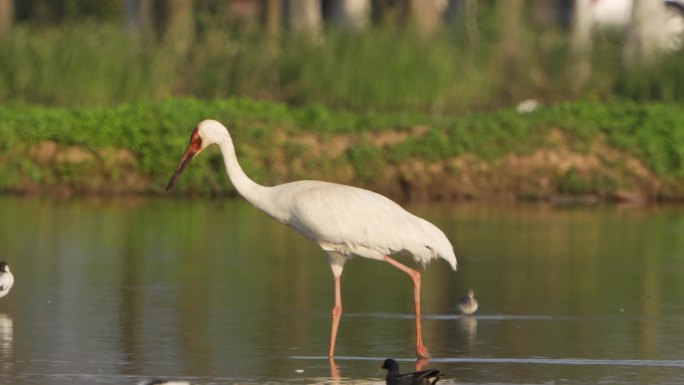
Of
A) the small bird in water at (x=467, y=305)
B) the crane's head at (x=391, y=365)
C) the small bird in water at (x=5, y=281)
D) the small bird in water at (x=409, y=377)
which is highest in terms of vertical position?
the small bird in water at (x=5, y=281)

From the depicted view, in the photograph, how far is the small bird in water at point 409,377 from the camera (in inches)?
391

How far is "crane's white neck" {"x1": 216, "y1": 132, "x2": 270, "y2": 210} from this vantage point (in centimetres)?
1214

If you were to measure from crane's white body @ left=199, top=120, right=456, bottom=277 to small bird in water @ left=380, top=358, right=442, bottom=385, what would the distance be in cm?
183

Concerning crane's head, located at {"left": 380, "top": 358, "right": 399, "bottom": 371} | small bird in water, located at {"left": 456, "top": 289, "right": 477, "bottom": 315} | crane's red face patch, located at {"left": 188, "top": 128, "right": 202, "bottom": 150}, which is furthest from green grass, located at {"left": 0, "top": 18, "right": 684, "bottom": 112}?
crane's head, located at {"left": 380, "top": 358, "right": 399, "bottom": 371}

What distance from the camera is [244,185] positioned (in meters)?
12.2

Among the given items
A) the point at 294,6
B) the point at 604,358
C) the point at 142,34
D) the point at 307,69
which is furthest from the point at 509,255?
the point at 294,6

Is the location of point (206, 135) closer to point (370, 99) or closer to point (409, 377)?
point (409, 377)

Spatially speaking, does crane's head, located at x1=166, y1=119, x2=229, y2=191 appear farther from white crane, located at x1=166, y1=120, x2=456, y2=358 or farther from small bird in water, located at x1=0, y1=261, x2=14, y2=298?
small bird in water, located at x1=0, y1=261, x2=14, y2=298

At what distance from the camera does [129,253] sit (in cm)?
1766

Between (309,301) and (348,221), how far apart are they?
258cm

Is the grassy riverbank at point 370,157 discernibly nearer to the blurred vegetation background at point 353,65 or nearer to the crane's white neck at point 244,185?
the blurred vegetation background at point 353,65

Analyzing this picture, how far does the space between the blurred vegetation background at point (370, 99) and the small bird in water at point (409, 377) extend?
13212 mm

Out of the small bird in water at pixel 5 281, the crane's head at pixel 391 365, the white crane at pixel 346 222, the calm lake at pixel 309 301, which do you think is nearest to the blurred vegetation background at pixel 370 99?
the calm lake at pixel 309 301

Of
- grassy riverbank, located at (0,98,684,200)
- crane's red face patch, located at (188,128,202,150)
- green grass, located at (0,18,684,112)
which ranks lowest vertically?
crane's red face patch, located at (188,128,202,150)
